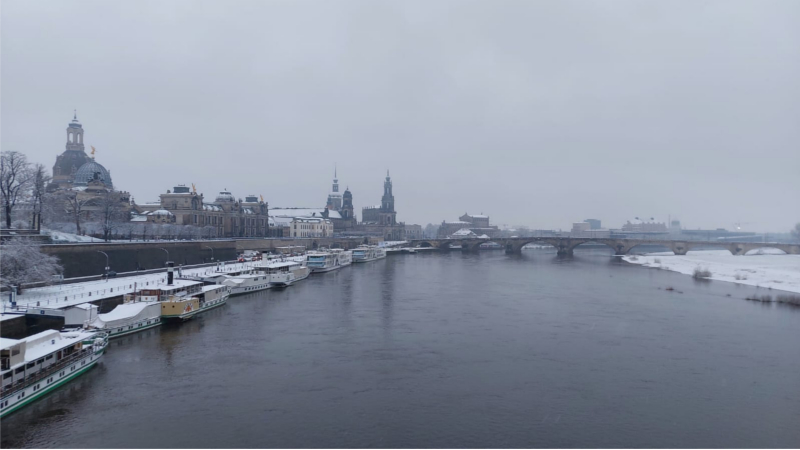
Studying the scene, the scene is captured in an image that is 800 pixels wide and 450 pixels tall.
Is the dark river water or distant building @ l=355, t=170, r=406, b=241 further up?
distant building @ l=355, t=170, r=406, b=241

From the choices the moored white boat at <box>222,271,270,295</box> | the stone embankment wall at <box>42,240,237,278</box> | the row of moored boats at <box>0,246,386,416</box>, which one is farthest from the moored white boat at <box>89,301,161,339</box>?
the moored white boat at <box>222,271,270,295</box>

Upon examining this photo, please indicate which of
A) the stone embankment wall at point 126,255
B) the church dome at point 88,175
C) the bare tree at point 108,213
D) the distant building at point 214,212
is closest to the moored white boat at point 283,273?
the stone embankment wall at point 126,255

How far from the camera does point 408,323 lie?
37000 millimetres

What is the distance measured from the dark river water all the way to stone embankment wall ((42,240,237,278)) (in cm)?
1457

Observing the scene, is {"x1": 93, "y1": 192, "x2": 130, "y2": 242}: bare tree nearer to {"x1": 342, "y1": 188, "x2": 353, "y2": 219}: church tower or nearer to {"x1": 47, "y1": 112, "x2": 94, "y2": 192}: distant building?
{"x1": 47, "y1": 112, "x2": 94, "y2": 192}: distant building

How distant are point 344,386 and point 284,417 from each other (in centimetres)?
394

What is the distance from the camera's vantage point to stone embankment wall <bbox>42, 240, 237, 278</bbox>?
44500mm

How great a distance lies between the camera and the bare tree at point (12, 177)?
158ft

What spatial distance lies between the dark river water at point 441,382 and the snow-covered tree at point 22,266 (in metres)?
8.93

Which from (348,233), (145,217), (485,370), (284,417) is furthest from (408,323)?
(348,233)

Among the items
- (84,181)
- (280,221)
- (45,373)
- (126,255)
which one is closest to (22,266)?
(45,373)

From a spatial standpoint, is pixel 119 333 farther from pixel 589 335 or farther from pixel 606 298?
pixel 606 298

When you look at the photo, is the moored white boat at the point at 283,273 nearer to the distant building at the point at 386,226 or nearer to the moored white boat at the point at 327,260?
the moored white boat at the point at 327,260

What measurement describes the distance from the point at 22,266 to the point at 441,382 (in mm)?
29592
